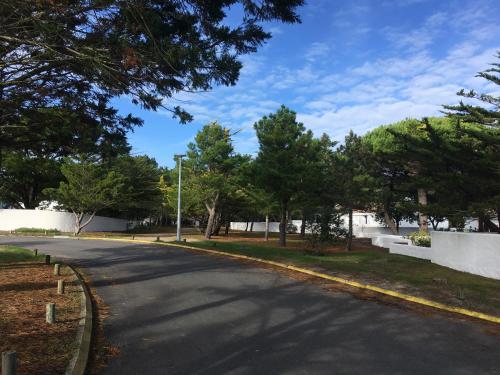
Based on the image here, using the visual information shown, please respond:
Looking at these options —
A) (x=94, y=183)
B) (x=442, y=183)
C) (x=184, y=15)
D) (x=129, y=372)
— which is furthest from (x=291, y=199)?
(x=129, y=372)

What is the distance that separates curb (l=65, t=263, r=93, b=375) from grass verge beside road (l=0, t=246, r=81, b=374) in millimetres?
77

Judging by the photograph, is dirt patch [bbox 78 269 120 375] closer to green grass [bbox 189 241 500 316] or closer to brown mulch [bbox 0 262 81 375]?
brown mulch [bbox 0 262 81 375]

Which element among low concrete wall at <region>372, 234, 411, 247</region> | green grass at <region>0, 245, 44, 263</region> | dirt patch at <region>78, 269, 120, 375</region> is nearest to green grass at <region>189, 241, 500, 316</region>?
dirt patch at <region>78, 269, 120, 375</region>

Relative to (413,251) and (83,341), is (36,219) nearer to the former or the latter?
(413,251)

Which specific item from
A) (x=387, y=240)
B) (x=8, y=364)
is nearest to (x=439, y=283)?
(x=8, y=364)

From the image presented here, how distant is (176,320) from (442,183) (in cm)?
1318

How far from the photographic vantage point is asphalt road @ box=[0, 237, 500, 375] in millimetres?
5445

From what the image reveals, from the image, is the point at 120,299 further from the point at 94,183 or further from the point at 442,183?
the point at 94,183

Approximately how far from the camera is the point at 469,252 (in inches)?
577

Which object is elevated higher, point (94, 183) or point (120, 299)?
point (94, 183)

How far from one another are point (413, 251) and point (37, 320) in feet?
59.7

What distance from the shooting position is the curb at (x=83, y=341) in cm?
504

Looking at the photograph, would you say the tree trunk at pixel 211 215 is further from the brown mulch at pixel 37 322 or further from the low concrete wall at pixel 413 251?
the brown mulch at pixel 37 322

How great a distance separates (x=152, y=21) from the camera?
7266 mm
